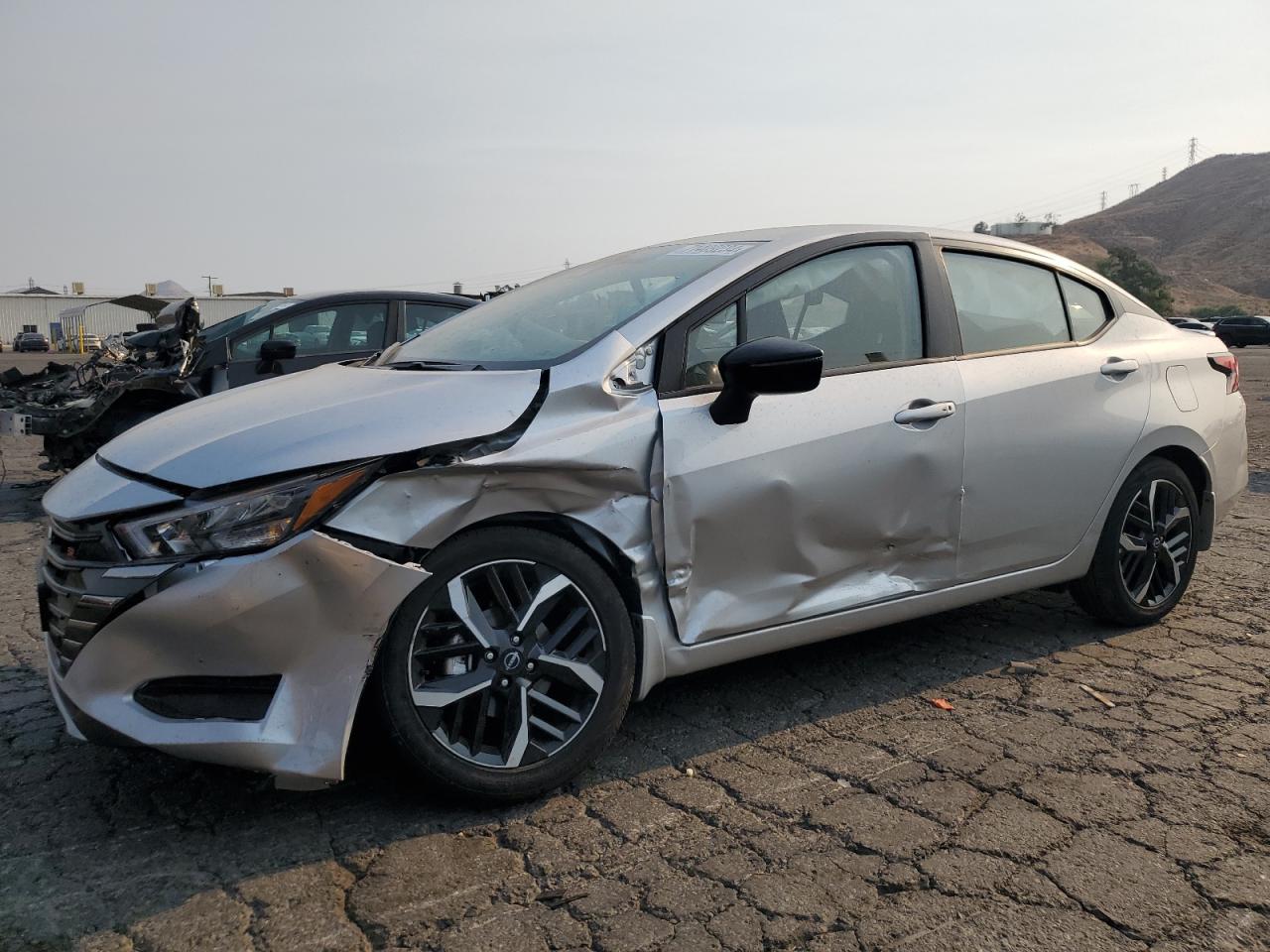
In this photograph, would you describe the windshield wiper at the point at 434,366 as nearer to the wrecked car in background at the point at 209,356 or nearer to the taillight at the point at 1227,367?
the taillight at the point at 1227,367

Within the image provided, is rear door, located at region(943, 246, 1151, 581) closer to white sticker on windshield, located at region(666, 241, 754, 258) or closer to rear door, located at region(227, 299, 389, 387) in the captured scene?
white sticker on windshield, located at region(666, 241, 754, 258)

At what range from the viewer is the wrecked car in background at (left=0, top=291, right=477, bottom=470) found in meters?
7.77

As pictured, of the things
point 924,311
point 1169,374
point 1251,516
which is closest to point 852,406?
point 924,311

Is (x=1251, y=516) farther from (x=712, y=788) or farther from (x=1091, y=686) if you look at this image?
(x=712, y=788)

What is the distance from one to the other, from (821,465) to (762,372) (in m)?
0.43

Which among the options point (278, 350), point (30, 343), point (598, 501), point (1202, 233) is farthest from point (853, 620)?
point (1202, 233)

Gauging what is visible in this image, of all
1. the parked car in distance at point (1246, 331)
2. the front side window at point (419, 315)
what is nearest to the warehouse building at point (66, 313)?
the parked car in distance at point (1246, 331)

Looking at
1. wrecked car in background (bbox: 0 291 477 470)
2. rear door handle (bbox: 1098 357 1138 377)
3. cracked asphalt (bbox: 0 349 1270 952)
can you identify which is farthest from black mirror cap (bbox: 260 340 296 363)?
rear door handle (bbox: 1098 357 1138 377)

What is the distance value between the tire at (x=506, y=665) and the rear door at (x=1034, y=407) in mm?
1538

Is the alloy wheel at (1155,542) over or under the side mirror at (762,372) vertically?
under

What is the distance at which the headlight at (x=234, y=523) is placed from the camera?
2654 millimetres

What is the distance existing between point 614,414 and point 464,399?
0.43 metres

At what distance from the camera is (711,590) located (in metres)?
3.28

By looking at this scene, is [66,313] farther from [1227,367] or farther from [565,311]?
[1227,367]
